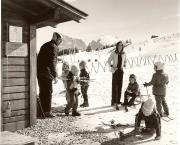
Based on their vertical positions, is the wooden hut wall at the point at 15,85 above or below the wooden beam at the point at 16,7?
below

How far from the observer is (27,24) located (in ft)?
24.7

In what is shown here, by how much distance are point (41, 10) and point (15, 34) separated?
900mm

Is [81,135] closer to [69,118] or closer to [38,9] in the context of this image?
[69,118]

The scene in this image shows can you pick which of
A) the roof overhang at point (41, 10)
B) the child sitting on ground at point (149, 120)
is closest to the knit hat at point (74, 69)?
the roof overhang at point (41, 10)

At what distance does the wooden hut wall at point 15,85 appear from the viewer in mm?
7094

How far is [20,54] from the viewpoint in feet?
24.2

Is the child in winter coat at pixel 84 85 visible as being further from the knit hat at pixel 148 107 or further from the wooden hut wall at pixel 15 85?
the knit hat at pixel 148 107

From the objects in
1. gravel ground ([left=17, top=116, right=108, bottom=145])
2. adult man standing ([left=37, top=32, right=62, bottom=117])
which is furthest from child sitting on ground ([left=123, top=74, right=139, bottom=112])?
adult man standing ([left=37, top=32, right=62, bottom=117])

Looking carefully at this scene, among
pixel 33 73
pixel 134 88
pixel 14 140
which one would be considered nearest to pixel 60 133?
pixel 33 73

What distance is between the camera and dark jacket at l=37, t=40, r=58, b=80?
8398mm

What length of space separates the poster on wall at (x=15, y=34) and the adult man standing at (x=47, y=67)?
117 centimetres

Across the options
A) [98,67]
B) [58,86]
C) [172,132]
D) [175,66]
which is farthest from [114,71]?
[98,67]

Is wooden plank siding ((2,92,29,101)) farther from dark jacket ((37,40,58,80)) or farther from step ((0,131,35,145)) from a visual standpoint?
step ((0,131,35,145))

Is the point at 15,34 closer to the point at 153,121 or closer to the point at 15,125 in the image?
the point at 15,125
